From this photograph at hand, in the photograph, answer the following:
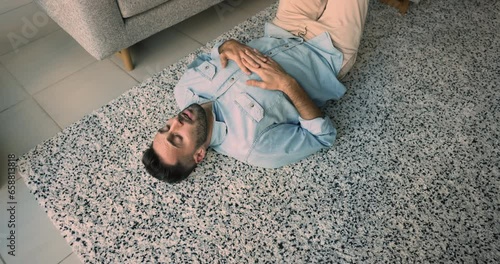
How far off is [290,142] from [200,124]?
320 millimetres

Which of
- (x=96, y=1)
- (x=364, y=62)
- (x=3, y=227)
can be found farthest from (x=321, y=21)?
(x=3, y=227)

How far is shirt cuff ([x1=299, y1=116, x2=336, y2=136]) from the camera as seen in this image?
117 cm

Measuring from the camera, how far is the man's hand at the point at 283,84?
113 centimetres

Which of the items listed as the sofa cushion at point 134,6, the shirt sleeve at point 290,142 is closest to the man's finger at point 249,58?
the shirt sleeve at point 290,142

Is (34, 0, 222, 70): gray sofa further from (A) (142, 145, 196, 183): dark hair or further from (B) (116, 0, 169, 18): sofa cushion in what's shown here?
(A) (142, 145, 196, 183): dark hair

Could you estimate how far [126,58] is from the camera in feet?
5.27

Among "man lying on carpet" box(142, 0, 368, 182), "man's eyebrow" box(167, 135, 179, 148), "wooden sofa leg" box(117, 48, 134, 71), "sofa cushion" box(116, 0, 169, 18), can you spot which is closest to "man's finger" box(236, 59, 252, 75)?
"man lying on carpet" box(142, 0, 368, 182)

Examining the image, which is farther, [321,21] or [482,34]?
[482,34]

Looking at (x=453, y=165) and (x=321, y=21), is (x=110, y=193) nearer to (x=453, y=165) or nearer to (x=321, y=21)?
(x=321, y=21)

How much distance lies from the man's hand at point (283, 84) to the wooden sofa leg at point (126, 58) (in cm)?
71

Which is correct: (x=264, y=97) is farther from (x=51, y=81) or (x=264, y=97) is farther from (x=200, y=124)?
(x=51, y=81)

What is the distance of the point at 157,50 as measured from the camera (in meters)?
1.77

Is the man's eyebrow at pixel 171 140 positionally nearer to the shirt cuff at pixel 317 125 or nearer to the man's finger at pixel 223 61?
the man's finger at pixel 223 61

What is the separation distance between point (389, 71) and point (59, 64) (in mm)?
1662
